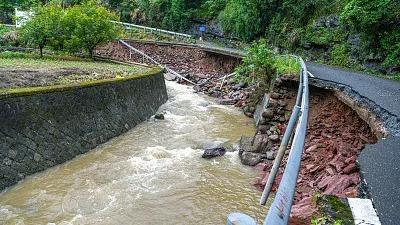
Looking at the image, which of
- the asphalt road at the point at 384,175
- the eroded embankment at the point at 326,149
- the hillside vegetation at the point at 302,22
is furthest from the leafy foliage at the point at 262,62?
the asphalt road at the point at 384,175

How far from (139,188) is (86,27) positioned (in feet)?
59.9

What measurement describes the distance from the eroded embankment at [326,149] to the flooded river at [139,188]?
115 centimetres

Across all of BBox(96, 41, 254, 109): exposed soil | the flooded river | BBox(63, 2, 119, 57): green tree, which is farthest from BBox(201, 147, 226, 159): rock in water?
BBox(63, 2, 119, 57): green tree

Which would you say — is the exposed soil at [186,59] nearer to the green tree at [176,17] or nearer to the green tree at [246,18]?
the green tree at [246,18]

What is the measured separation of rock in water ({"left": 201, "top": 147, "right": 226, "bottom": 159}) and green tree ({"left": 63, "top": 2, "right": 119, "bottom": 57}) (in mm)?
16307

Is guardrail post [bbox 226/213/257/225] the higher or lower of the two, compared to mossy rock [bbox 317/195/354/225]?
higher

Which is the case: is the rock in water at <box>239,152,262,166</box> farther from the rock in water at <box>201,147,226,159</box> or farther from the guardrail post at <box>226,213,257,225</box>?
the guardrail post at <box>226,213,257,225</box>

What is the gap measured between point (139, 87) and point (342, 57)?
14382 millimetres

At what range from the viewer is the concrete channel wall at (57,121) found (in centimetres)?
892

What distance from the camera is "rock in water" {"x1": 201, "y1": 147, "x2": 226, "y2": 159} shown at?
11461mm

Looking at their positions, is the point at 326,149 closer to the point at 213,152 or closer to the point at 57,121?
the point at 213,152

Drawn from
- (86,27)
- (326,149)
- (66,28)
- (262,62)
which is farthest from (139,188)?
(66,28)

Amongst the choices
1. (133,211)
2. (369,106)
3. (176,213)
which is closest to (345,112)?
(369,106)

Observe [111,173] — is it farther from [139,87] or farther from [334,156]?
[139,87]
